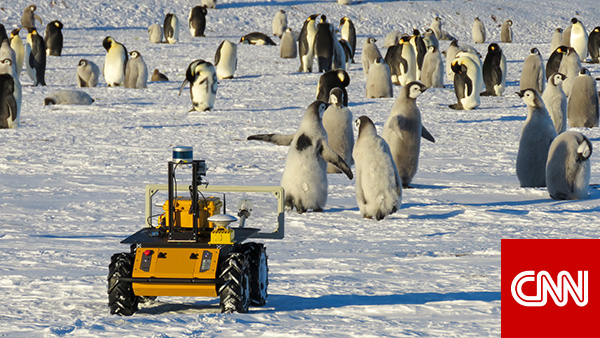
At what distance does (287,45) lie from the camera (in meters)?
25.7

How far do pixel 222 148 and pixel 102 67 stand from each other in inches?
432

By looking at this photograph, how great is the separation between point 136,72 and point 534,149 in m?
11.4

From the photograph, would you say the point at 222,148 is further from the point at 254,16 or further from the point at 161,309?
the point at 254,16

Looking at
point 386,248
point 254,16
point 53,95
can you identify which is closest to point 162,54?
point 53,95

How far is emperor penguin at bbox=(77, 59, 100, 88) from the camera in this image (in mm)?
19641

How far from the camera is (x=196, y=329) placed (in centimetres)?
444

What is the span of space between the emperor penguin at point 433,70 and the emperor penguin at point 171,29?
11055mm

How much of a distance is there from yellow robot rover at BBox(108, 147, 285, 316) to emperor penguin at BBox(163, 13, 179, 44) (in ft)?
82.6

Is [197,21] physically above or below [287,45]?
above

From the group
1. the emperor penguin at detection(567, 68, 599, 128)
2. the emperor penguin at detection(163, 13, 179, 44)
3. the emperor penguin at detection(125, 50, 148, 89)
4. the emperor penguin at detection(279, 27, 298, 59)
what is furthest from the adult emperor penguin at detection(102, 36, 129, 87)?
the emperor penguin at detection(567, 68, 599, 128)

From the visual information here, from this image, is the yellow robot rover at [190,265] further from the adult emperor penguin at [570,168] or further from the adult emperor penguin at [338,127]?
the adult emperor penguin at [338,127]

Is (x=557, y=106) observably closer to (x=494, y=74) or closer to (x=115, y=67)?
(x=494, y=74)

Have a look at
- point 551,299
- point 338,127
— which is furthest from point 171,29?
point 551,299

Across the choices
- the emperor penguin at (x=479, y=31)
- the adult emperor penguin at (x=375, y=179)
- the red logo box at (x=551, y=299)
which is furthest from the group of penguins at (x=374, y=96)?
the emperor penguin at (x=479, y=31)
